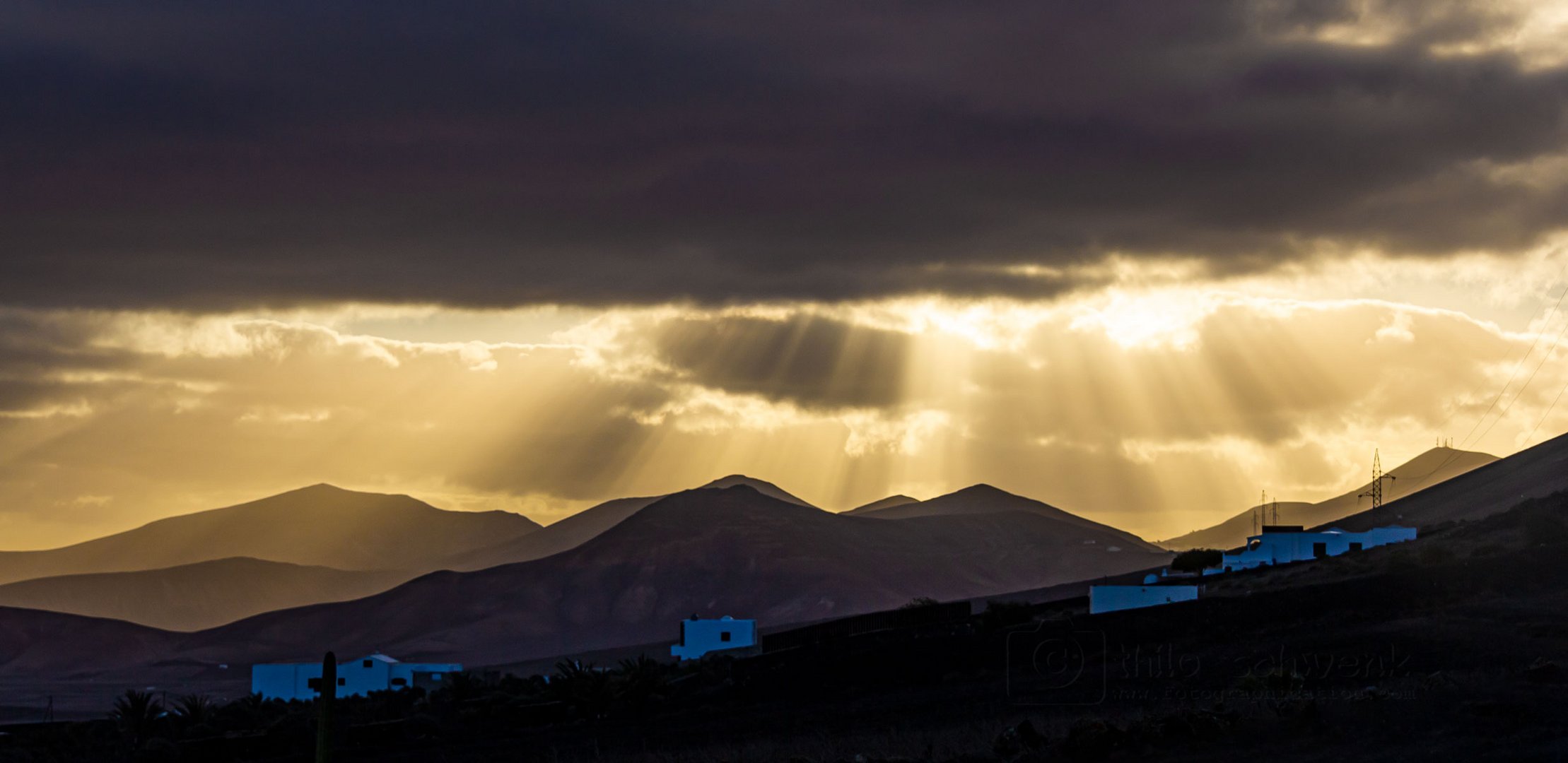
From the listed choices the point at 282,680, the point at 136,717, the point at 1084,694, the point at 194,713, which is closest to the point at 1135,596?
the point at 1084,694

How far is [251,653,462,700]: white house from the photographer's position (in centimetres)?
9206

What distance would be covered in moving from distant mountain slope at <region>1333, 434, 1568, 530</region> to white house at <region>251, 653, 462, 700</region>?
82.8m

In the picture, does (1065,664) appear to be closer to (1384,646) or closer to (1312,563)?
(1384,646)

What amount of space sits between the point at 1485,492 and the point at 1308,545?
72.6m

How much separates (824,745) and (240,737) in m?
24.5

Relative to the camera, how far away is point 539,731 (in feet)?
179

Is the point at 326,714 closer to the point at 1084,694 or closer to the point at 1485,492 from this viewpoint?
the point at 1084,694

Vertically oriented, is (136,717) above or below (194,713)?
below

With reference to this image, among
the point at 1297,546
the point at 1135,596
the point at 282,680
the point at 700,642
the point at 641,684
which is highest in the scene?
the point at 1297,546

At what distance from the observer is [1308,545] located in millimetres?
93938

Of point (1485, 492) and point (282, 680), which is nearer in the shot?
point (282, 680)

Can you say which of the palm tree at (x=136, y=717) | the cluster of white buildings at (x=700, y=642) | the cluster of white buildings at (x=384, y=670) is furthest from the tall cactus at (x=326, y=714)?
the cluster of white buildings at (x=384, y=670)

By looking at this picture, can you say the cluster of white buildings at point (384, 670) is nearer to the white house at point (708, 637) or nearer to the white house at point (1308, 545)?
the white house at point (708, 637)

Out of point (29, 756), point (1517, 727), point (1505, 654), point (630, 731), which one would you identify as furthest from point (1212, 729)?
point (29, 756)
